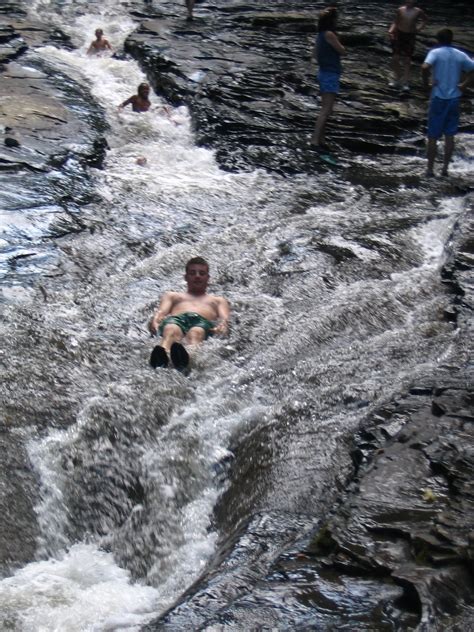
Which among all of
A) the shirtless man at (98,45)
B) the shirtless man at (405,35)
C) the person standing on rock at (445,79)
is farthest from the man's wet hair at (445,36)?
the shirtless man at (98,45)

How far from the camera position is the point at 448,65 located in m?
12.0

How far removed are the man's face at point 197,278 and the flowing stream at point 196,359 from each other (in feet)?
1.40

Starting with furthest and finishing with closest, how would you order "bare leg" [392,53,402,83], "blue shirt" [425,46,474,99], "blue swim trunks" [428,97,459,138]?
"bare leg" [392,53,402,83], "blue swim trunks" [428,97,459,138], "blue shirt" [425,46,474,99]

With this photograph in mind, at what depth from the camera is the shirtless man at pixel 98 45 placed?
1852cm

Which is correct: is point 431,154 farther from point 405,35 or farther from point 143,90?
point 143,90

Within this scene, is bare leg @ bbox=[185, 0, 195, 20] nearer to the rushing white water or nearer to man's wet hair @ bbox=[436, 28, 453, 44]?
man's wet hair @ bbox=[436, 28, 453, 44]

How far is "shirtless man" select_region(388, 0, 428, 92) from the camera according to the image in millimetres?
16016

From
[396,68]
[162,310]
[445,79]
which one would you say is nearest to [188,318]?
[162,310]

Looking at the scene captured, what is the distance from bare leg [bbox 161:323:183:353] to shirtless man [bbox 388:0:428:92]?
30.1 feet

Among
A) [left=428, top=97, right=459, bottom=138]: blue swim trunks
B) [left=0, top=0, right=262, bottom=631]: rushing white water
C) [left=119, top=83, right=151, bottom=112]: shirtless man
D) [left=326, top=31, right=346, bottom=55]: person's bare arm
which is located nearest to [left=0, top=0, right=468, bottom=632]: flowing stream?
[left=0, top=0, right=262, bottom=631]: rushing white water

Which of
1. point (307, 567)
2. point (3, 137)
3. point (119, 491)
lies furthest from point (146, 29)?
point (307, 567)

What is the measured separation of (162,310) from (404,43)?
9178 millimetres

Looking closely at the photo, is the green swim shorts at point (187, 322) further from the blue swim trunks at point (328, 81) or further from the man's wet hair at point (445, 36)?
the blue swim trunks at point (328, 81)

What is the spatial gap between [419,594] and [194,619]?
1142mm
